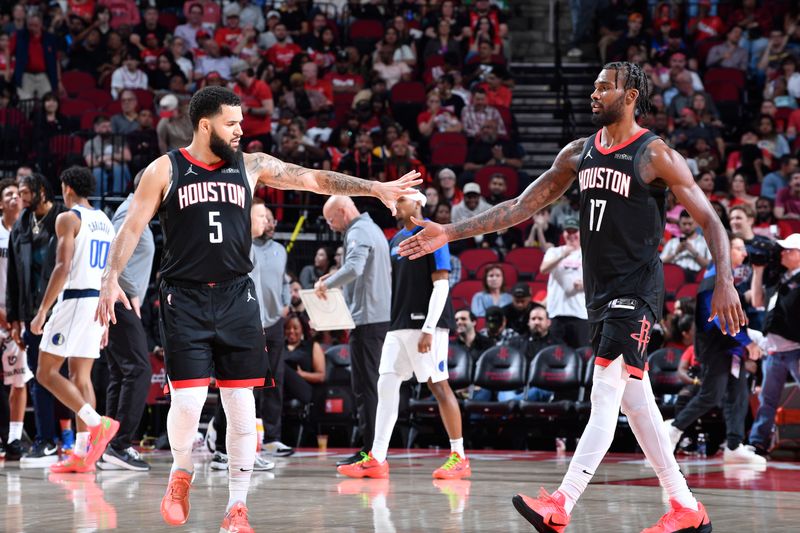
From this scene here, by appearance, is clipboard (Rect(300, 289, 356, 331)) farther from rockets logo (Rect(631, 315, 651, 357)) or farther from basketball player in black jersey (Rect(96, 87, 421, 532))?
rockets logo (Rect(631, 315, 651, 357))

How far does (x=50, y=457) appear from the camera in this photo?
9398 millimetres

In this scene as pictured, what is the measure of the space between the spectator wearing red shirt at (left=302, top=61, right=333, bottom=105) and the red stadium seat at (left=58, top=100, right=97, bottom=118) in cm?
322

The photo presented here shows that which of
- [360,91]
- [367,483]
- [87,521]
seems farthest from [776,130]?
[87,521]

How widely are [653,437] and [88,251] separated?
481 centimetres

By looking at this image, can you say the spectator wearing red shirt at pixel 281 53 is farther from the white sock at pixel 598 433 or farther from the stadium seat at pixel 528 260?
the white sock at pixel 598 433

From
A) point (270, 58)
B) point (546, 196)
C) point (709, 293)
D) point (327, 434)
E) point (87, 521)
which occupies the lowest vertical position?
point (327, 434)

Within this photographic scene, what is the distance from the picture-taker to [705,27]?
18.8m

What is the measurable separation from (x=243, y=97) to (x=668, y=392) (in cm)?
847

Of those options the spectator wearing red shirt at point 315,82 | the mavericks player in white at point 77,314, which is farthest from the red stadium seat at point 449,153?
the mavericks player in white at point 77,314

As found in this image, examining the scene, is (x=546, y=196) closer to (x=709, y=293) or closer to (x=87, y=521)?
(x=87, y=521)

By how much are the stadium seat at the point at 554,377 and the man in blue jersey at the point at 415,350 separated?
8.70 ft

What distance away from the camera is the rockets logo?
5035mm

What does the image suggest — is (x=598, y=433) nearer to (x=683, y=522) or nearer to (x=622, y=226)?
(x=683, y=522)

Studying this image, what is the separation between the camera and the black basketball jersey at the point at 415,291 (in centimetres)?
819
